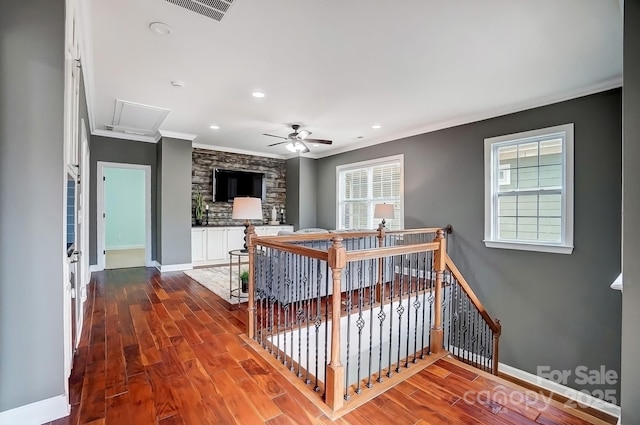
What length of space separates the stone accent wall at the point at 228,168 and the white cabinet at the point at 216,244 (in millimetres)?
446

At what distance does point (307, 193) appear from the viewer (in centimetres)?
764

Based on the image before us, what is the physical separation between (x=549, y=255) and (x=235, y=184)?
5.94 metres

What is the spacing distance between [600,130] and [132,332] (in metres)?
5.43

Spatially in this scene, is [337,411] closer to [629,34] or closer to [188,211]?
[629,34]

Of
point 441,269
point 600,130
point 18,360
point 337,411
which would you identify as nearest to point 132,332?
point 18,360

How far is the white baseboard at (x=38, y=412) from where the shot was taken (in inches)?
63.2

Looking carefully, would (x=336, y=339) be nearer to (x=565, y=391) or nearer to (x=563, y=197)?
(x=563, y=197)

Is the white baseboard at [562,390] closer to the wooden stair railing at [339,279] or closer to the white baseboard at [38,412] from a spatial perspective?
the wooden stair railing at [339,279]

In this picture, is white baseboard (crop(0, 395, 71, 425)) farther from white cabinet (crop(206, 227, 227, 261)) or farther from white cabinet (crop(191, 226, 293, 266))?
white cabinet (crop(206, 227, 227, 261))

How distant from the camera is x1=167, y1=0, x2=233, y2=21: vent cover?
208 cm

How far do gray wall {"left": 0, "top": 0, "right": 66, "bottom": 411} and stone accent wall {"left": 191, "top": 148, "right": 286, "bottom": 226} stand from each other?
16.6ft

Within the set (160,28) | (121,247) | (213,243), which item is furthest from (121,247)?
(160,28)

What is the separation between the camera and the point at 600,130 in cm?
343

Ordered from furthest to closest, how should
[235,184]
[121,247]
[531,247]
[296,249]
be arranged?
[121,247] → [235,184] → [531,247] → [296,249]
